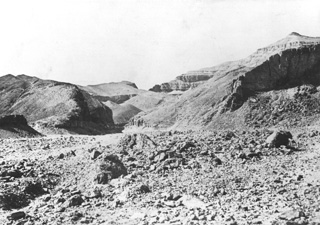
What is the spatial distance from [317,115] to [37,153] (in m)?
20.5

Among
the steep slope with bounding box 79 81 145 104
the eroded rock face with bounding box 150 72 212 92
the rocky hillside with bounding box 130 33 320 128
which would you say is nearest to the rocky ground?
the rocky hillside with bounding box 130 33 320 128

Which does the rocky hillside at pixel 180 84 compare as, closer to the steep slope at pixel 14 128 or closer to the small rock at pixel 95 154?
the steep slope at pixel 14 128

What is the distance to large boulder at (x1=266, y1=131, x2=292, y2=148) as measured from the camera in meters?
17.3

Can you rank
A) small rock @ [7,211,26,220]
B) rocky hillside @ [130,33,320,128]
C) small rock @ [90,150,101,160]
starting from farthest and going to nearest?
rocky hillside @ [130,33,320,128]
small rock @ [90,150,101,160]
small rock @ [7,211,26,220]

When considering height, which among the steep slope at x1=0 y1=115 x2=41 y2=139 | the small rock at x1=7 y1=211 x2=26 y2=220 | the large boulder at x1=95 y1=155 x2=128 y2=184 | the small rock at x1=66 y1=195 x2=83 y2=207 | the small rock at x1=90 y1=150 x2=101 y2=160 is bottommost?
the small rock at x1=7 y1=211 x2=26 y2=220

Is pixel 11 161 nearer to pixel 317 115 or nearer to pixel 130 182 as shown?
pixel 130 182

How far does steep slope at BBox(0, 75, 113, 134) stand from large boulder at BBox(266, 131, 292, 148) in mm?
31777

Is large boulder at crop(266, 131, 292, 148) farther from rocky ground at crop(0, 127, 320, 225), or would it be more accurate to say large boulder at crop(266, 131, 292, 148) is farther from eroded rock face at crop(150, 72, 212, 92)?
eroded rock face at crop(150, 72, 212, 92)

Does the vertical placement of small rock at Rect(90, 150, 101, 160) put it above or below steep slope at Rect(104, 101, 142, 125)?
below

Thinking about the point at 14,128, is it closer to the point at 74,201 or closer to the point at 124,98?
the point at 74,201

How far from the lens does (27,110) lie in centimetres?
5584

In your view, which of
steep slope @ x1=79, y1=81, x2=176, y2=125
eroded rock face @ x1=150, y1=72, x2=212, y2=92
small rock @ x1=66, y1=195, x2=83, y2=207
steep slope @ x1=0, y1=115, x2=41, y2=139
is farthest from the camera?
eroded rock face @ x1=150, y1=72, x2=212, y2=92

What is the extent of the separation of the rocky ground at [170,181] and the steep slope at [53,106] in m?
29.6

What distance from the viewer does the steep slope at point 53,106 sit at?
49.7 m
